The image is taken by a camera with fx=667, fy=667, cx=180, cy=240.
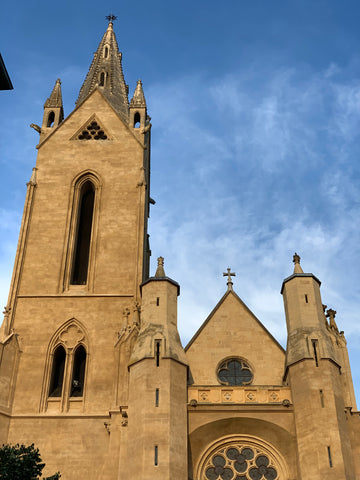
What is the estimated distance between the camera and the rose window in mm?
20859

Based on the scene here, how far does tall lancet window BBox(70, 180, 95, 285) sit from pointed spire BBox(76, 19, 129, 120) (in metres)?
4.52

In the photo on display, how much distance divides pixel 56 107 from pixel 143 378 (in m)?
16.4

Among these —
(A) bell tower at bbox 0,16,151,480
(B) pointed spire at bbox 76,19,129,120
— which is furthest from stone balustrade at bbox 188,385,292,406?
(B) pointed spire at bbox 76,19,129,120

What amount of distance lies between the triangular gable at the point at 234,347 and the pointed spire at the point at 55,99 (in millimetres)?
13772

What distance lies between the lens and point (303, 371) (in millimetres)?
18484

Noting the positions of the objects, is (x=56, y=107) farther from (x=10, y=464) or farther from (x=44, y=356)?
(x=10, y=464)

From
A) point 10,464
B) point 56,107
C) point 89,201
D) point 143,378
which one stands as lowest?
point 10,464

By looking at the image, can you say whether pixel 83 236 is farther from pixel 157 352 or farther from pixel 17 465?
pixel 17 465

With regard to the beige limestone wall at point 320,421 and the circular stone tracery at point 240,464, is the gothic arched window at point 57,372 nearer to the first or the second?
the circular stone tracery at point 240,464

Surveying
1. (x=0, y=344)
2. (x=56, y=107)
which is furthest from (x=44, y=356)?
(x=56, y=107)

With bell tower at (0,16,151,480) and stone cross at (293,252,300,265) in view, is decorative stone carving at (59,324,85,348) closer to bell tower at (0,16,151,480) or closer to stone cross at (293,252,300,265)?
bell tower at (0,16,151,480)

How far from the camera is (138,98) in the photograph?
31219 mm

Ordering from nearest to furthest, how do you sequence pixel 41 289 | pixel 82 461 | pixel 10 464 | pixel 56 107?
pixel 10 464, pixel 82 461, pixel 41 289, pixel 56 107

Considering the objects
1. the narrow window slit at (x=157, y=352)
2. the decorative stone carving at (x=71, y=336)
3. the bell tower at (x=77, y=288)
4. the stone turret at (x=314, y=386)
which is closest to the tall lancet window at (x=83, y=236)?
the bell tower at (x=77, y=288)
